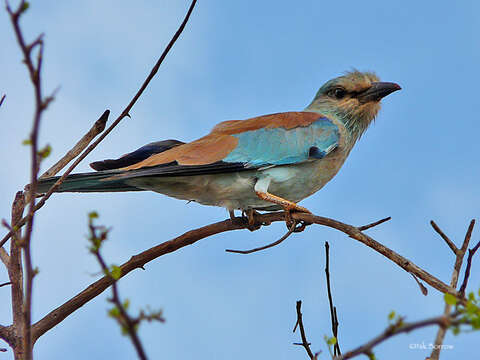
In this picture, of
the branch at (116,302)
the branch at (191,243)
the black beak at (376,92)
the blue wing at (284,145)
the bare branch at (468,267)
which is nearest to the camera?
the branch at (116,302)

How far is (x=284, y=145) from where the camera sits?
5234 millimetres

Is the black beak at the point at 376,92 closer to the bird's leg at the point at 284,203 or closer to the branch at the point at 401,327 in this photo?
the bird's leg at the point at 284,203

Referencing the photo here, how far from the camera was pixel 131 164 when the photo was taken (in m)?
5.07

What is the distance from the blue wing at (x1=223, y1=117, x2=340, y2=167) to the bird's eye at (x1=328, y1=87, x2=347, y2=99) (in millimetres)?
574

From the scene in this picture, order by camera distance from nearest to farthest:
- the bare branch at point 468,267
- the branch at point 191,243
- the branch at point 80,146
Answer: the bare branch at point 468,267
the branch at point 191,243
the branch at point 80,146

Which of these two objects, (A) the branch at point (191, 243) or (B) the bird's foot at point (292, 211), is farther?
(B) the bird's foot at point (292, 211)

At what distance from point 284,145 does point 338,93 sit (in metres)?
1.15

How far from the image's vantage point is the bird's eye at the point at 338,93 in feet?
19.9

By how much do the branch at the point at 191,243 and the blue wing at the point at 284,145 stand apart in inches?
18.3

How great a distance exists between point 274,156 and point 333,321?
5.52ft

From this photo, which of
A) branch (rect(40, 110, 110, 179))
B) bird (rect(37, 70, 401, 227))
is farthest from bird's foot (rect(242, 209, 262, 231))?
branch (rect(40, 110, 110, 179))

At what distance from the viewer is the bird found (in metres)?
4.78

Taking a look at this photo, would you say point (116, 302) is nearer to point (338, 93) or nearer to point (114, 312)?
point (114, 312)

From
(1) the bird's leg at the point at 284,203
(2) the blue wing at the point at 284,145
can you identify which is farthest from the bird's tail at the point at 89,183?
(1) the bird's leg at the point at 284,203
